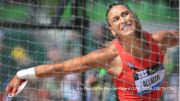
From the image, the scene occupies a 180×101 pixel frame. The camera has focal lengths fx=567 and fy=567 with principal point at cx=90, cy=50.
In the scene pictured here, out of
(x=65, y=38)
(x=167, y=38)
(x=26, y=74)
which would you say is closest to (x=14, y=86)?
(x=26, y=74)

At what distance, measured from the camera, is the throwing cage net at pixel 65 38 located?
167 inches

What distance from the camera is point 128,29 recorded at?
3.77 metres

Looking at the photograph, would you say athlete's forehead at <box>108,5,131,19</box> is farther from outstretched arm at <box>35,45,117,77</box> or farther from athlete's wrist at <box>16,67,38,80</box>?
athlete's wrist at <box>16,67,38,80</box>

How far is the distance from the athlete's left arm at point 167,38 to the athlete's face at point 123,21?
0.15 m

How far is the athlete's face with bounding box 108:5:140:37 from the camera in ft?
12.4

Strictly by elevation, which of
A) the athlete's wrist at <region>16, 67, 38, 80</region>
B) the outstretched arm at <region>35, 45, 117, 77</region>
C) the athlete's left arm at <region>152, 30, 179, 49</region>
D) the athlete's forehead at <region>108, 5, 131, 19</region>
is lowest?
the athlete's wrist at <region>16, 67, 38, 80</region>

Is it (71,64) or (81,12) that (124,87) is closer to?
(71,64)

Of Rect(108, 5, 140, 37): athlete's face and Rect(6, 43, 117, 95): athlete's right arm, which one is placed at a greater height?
Rect(108, 5, 140, 37): athlete's face

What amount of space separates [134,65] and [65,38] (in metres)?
0.79

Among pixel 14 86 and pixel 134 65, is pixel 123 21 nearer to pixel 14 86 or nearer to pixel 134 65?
pixel 134 65

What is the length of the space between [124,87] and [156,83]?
0.22 meters

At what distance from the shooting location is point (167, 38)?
3.81 meters

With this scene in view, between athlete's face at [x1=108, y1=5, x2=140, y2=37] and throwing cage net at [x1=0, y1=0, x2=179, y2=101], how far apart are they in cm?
35

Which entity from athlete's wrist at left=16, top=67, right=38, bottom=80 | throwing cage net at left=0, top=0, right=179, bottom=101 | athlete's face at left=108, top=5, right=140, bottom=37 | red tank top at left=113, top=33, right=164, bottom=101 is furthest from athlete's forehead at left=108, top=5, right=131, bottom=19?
athlete's wrist at left=16, top=67, right=38, bottom=80
